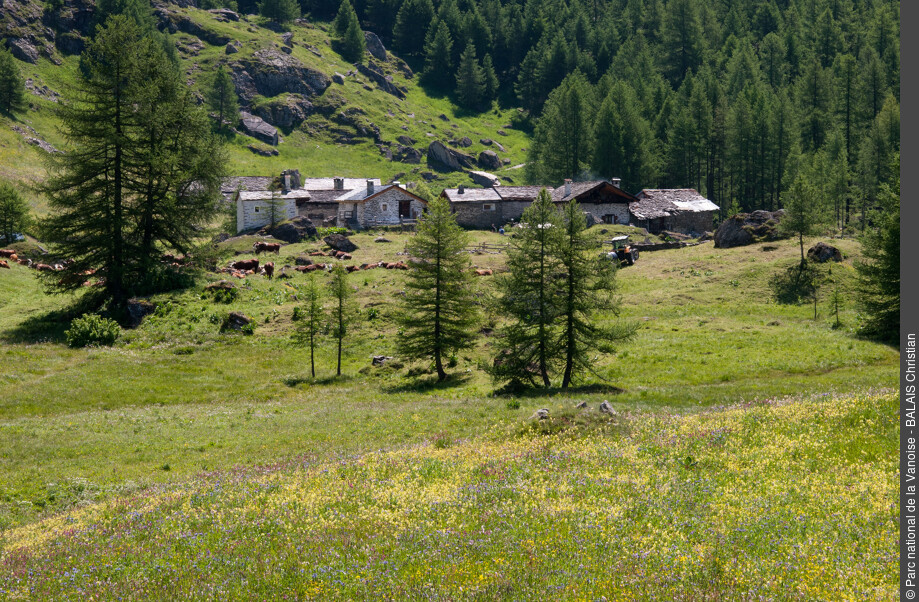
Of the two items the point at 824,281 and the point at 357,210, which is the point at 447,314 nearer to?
the point at 824,281

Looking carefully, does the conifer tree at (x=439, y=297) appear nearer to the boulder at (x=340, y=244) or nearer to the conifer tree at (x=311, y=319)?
the conifer tree at (x=311, y=319)

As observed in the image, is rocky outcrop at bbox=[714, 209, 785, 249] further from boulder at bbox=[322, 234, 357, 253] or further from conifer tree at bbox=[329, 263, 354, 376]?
conifer tree at bbox=[329, 263, 354, 376]

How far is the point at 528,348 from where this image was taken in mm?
33750

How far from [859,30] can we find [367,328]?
160 metres

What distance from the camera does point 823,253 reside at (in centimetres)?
5412

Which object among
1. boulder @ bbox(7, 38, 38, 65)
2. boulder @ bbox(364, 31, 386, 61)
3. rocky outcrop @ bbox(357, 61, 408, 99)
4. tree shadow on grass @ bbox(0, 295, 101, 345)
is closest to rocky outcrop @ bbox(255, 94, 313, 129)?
rocky outcrop @ bbox(357, 61, 408, 99)

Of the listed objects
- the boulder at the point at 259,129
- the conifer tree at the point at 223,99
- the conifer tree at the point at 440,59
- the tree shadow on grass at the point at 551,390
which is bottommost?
the tree shadow on grass at the point at 551,390

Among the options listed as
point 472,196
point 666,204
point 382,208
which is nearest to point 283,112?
point 382,208

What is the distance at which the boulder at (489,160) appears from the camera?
140 m

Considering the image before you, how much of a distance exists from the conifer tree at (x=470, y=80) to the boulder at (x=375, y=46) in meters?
24.1

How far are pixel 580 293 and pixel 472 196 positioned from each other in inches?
2479

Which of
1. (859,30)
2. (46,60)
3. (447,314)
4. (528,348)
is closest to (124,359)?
(447,314)

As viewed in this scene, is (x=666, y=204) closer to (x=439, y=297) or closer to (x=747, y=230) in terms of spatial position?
(x=747, y=230)

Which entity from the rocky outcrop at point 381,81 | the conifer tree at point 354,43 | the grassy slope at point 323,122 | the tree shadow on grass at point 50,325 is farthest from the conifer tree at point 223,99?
the tree shadow on grass at point 50,325
